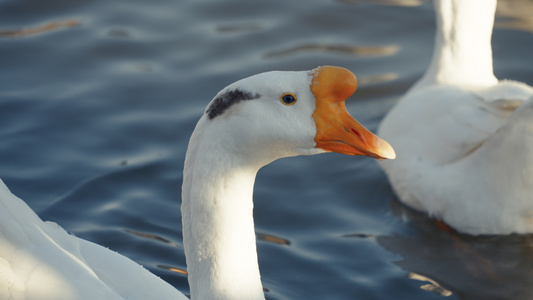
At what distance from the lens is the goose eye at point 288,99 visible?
9.92 ft

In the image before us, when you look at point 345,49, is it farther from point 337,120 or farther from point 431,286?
point 337,120

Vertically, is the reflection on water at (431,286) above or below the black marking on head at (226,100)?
below

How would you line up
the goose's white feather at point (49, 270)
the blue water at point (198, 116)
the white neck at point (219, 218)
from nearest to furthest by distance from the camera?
the goose's white feather at point (49, 270), the white neck at point (219, 218), the blue water at point (198, 116)

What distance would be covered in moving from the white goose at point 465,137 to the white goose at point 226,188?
1906 millimetres

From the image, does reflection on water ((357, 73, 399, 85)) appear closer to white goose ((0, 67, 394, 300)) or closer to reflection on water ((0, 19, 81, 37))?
reflection on water ((0, 19, 81, 37))

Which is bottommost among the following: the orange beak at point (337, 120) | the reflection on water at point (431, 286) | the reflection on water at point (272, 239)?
the reflection on water at point (431, 286)

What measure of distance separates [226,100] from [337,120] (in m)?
0.46

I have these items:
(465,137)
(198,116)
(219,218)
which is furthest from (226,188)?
(198,116)

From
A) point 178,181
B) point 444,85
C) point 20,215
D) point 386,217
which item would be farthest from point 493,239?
point 20,215

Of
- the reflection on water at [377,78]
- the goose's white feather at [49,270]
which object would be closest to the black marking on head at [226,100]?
the goose's white feather at [49,270]

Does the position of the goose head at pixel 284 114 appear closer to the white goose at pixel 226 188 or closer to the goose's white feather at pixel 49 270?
the white goose at pixel 226 188

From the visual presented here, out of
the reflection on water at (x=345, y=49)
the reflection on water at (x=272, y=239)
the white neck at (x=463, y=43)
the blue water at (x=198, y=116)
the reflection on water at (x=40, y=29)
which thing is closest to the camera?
the blue water at (x=198, y=116)

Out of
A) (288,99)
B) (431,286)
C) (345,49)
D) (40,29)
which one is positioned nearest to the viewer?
(288,99)

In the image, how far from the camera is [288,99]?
3033 millimetres
